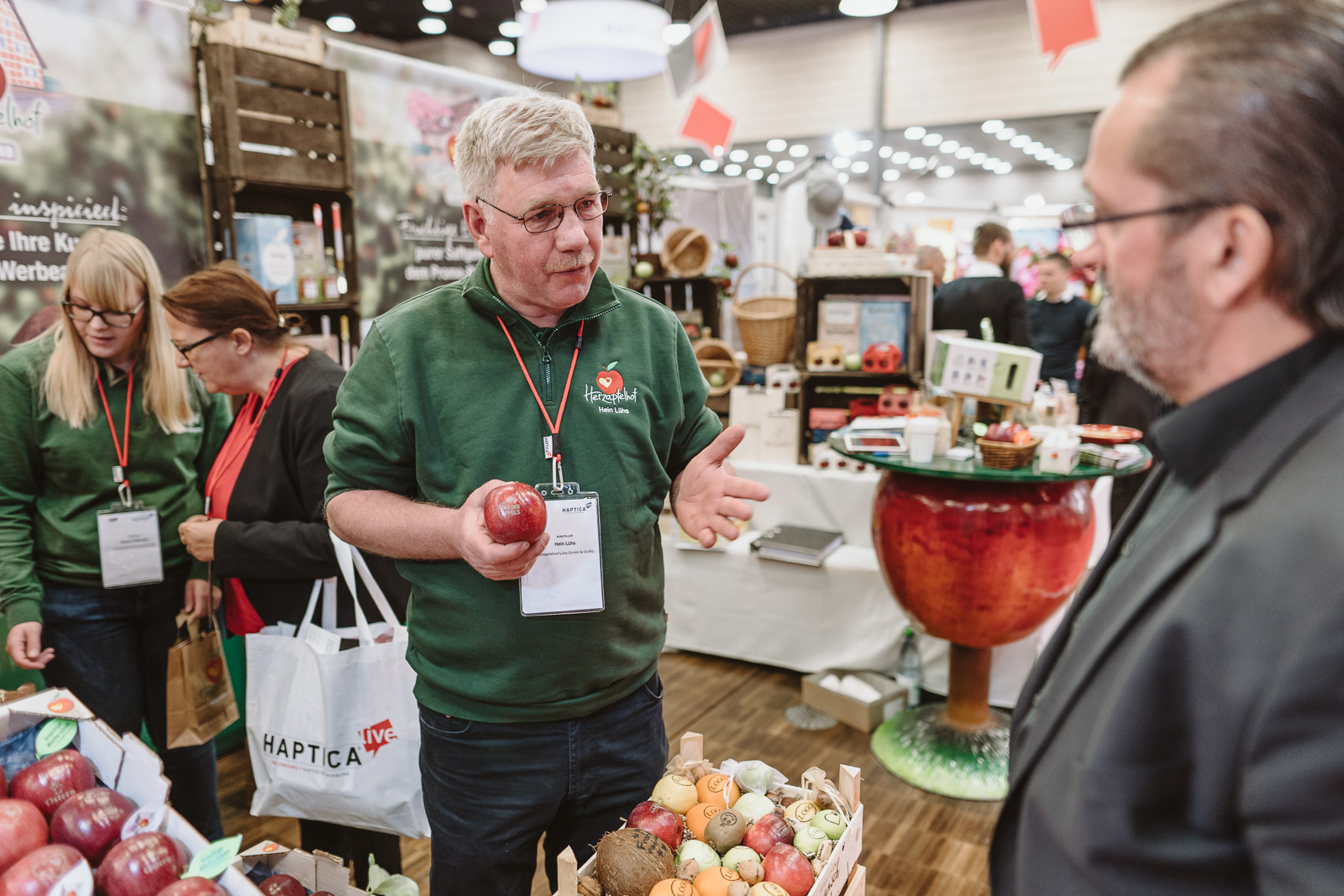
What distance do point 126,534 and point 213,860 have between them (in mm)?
1367

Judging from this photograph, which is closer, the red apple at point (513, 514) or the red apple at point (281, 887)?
the red apple at point (513, 514)

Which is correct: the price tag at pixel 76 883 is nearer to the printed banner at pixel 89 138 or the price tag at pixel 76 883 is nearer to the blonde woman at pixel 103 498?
the blonde woman at pixel 103 498

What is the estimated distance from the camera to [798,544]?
3.74 meters

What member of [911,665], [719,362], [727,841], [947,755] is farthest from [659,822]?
[719,362]

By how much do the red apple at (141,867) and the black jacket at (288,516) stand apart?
80 centimetres

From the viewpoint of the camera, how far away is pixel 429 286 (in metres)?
Answer: 4.56

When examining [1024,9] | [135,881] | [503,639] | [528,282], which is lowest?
[135,881]

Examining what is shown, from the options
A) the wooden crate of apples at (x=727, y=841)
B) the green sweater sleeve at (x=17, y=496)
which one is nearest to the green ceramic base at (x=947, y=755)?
the wooden crate of apples at (x=727, y=841)

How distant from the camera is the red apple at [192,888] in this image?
3.21ft

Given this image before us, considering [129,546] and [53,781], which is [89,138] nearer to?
[129,546]

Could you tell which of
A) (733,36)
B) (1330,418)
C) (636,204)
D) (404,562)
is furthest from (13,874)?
(733,36)

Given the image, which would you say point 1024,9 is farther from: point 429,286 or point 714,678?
point 714,678

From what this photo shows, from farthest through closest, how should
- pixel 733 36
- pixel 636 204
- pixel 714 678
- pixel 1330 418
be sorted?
pixel 733 36 < pixel 636 204 < pixel 714 678 < pixel 1330 418

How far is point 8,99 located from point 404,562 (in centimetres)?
265
